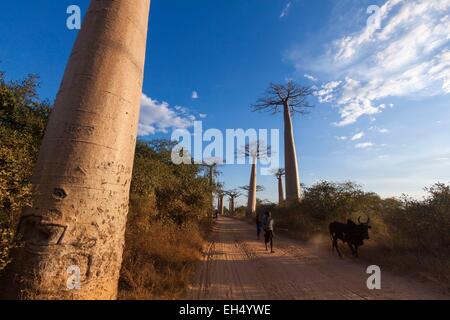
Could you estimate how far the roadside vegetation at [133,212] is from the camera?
2383mm

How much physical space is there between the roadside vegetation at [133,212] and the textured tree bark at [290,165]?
6.76 m

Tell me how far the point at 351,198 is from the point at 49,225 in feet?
36.4

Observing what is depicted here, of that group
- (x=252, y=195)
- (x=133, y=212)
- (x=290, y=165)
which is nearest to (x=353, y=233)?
(x=133, y=212)

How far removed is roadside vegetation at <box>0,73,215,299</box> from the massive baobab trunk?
0.76 ft

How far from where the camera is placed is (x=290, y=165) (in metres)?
14.1

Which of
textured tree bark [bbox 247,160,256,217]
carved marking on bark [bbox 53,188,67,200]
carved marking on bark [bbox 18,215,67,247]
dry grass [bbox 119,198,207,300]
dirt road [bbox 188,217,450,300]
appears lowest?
dirt road [bbox 188,217,450,300]

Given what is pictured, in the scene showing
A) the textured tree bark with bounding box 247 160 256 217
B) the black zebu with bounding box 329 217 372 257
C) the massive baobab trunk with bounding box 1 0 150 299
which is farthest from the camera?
the textured tree bark with bounding box 247 160 256 217

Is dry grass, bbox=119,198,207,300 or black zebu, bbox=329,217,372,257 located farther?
black zebu, bbox=329,217,372,257

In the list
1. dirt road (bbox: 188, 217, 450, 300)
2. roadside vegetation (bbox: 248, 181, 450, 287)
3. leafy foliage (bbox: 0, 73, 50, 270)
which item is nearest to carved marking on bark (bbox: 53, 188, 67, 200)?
leafy foliage (bbox: 0, 73, 50, 270)

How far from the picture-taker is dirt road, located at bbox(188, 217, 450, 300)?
3686mm

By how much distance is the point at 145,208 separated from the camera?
6.06m

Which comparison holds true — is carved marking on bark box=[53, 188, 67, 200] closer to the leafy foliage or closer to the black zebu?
the leafy foliage

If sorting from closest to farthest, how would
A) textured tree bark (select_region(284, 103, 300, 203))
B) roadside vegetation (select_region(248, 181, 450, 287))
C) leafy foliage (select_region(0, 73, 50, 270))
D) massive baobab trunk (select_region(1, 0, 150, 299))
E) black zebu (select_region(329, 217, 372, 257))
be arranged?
massive baobab trunk (select_region(1, 0, 150, 299)) → leafy foliage (select_region(0, 73, 50, 270)) → roadside vegetation (select_region(248, 181, 450, 287)) → black zebu (select_region(329, 217, 372, 257)) → textured tree bark (select_region(284, 103, 300, 203))
